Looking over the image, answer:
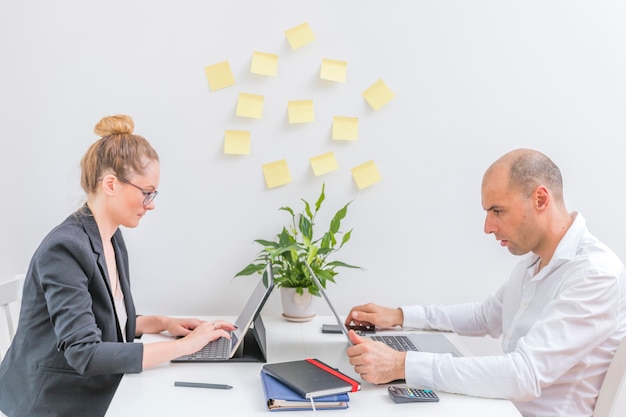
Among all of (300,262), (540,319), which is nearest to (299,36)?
(300,262)

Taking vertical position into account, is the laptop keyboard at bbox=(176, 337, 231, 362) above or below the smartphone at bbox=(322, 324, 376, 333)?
above

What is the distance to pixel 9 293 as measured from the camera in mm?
1875

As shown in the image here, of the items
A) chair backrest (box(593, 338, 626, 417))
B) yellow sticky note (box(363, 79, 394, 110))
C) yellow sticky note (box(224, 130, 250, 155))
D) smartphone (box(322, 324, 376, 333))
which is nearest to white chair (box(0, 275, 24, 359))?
yellow sticky note (box(224, 130, 250, 155))

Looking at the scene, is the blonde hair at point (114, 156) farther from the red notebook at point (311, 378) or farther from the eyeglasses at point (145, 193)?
the red notebook at point (311, 378)

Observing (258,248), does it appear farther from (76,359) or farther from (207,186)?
(76,359)

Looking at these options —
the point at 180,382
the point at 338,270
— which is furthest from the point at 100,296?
the point at 338,270

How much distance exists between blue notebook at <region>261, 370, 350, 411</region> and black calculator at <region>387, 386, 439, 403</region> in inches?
4.2

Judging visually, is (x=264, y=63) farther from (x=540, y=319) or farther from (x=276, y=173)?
(x=540, y=319)

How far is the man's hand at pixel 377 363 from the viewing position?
4.80ft

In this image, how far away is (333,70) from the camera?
2197 millimetres

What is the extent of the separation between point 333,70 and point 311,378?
113 cm

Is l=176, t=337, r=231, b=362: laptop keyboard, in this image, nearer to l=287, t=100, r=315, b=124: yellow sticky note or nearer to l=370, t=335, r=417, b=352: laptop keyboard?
l=370, t=335, r=417, b=352: laptop keyboard

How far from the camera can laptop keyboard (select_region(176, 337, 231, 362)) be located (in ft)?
5.27

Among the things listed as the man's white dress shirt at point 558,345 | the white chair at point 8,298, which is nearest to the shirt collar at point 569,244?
the man's white dress shirt at point 558,345
